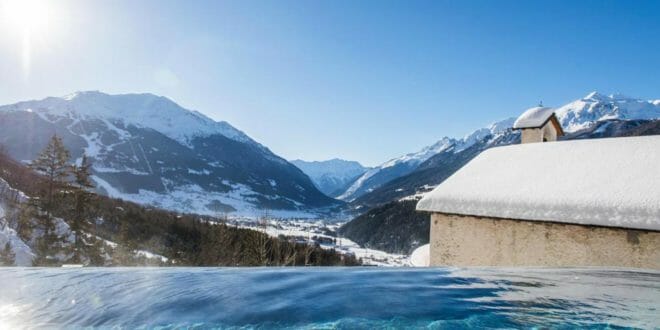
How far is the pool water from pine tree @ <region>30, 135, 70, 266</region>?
2565 cm

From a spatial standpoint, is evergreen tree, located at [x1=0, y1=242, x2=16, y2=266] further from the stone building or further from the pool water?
the stone building

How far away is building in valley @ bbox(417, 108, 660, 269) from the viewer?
8.56 m

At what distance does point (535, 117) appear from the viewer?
60.8ft

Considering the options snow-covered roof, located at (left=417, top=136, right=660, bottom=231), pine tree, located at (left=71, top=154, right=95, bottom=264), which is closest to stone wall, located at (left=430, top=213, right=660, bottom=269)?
snow-covered roof, located at (left=417, top=136, right=660, bottom=231)

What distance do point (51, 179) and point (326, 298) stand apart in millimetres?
29289

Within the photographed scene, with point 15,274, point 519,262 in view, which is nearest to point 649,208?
point 519,262

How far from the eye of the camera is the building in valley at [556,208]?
28.1ft

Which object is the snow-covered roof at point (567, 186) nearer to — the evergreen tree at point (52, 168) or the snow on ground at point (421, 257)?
the snow on ground at point (421, 257)

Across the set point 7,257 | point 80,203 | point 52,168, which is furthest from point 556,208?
point 80,203

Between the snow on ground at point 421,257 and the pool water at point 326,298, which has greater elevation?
the pool water at point 326,298

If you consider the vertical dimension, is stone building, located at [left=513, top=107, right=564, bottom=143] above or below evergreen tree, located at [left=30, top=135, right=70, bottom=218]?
above

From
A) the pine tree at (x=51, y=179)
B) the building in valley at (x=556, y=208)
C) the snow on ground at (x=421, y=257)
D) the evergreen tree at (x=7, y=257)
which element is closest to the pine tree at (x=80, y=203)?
the pine tree at (x=51, y=179)

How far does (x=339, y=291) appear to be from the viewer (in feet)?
12.3

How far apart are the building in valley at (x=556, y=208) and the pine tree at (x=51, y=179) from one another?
24.8 meters
